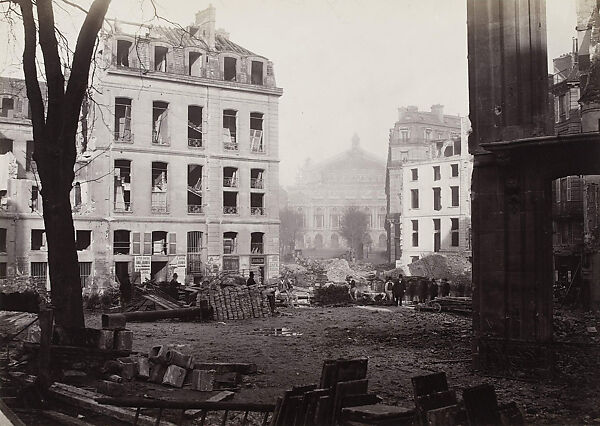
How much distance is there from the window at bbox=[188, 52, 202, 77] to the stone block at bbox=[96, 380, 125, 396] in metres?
27.9

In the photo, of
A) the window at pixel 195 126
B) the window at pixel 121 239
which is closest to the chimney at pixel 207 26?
the window at pixel 195 126

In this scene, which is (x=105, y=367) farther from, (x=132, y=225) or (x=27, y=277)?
(x=132, y=225)

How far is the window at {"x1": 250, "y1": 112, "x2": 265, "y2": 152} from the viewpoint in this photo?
36031 mm

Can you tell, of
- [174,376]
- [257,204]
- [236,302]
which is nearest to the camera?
[174,376]

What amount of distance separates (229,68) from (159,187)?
8.43m

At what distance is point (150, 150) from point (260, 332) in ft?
55.7

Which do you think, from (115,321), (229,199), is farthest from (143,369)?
(229,199)

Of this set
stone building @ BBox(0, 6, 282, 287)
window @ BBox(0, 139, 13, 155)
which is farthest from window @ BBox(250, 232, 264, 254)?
window @ BBox(0, 139, 13, 155)

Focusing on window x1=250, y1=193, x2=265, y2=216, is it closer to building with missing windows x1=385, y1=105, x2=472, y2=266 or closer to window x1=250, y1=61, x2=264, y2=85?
window x1=250, y1=61, x2=264, y2=85

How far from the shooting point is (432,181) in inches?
1977

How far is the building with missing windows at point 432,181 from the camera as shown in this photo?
4759 cm

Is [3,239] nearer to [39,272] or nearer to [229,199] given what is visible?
[39,272]

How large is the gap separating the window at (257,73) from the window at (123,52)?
7.07m

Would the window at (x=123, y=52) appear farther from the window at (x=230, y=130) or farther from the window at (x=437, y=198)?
the window at (x=437, y=198)
